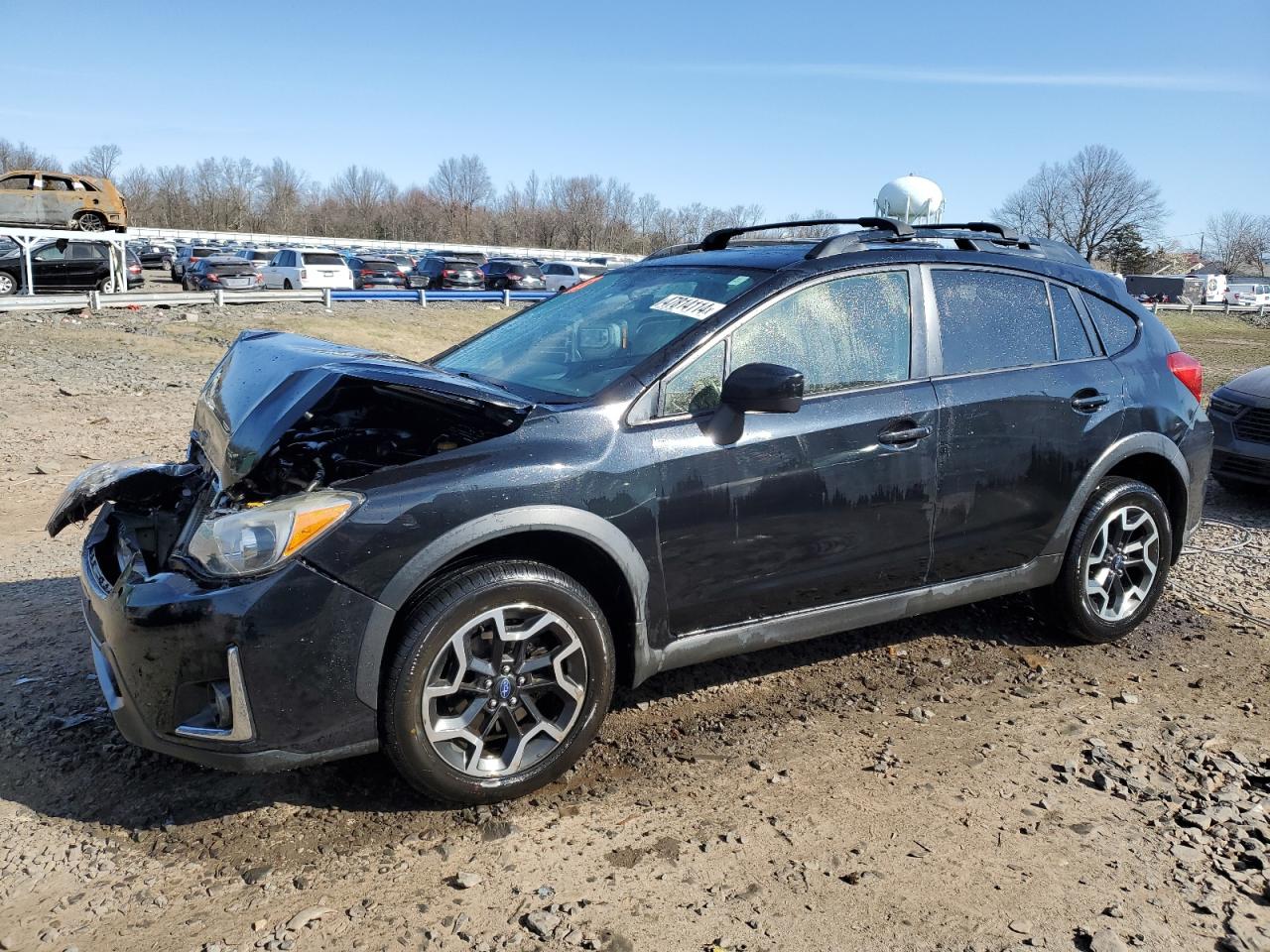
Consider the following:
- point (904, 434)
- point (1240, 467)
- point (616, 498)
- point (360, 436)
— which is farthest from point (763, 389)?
point (1240, 467)

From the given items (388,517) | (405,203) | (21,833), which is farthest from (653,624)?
(405,203)

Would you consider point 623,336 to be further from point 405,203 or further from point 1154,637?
point 405,203

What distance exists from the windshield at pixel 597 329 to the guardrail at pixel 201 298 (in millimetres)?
11974

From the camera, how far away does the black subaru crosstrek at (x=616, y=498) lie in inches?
117

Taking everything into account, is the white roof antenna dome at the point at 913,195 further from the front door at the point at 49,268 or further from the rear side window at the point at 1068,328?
the rear side window at the point at 1068,328

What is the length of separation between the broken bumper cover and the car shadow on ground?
34 centimetres

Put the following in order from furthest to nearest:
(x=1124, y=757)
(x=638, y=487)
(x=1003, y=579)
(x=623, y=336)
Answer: (x=1003, y=579) < (x=623, y=336) < (x=1124, y=757) < (x=638, y=487)

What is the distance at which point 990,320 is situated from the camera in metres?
4.31

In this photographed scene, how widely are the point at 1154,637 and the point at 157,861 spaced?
Answer: 4441 millimetres

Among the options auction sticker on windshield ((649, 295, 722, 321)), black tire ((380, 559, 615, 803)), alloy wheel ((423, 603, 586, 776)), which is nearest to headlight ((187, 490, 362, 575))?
black tire ((380, 559, 615, 803))

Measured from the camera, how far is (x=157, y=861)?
9.68ft

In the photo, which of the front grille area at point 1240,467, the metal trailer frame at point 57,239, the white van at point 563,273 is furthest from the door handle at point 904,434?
the white van at point 563,273

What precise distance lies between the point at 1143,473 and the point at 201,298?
22.3 meters

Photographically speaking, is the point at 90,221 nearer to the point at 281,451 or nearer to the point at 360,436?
the point at 360,436
